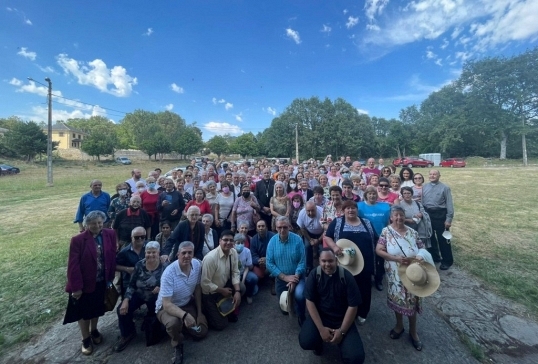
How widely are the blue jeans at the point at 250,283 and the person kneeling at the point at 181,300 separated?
938 mm

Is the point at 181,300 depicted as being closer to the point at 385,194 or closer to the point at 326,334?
the point at 326,334

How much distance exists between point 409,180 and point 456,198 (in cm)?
936

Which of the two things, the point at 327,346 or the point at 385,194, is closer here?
the point at 327,346

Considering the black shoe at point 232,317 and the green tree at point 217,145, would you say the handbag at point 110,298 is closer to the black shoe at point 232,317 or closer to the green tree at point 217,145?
the black shoe at point 232,317

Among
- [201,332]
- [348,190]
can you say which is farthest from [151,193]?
[348,190]

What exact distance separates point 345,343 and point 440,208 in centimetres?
369

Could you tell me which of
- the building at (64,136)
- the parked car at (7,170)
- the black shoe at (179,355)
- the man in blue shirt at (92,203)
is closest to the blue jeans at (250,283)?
the black shoe at (179,355)

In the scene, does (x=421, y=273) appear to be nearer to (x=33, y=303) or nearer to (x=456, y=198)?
(x=33, y=303)

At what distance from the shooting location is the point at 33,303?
4344 millimetres

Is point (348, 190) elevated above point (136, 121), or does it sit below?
below

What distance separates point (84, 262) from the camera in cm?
311

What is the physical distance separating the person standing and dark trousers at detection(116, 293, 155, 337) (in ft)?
17.6

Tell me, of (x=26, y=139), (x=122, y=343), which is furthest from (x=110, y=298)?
(x=26, y=139)

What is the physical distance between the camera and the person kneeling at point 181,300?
3.08 m
